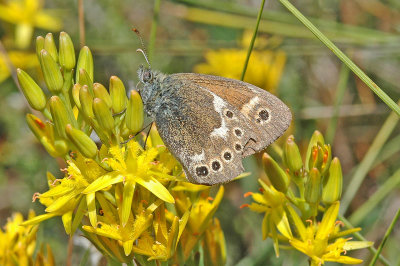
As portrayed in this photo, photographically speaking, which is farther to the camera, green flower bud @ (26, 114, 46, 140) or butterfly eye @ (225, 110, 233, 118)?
butterfly eye @ (225, 110, 233, 118)

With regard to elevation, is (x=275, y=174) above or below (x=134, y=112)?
below

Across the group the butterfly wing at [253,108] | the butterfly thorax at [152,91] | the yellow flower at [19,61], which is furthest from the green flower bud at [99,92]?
the yellow flower at [19,61]

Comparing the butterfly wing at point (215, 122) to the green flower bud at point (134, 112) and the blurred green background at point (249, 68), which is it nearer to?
the green flower bud at point (134, 112)

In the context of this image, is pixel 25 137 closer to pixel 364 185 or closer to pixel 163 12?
pixel 163 12

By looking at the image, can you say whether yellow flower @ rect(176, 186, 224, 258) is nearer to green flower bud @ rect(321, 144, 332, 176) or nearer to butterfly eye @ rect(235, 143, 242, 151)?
butterfly eye @ rect(235, 143, 242, 151)

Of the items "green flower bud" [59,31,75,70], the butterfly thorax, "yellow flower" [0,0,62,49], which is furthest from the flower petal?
"yellow flower" [0,0,62,49]

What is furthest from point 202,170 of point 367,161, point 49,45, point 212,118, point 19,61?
point 19,61

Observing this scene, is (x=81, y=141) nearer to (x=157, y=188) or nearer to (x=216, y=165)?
(x=157, y=188)
